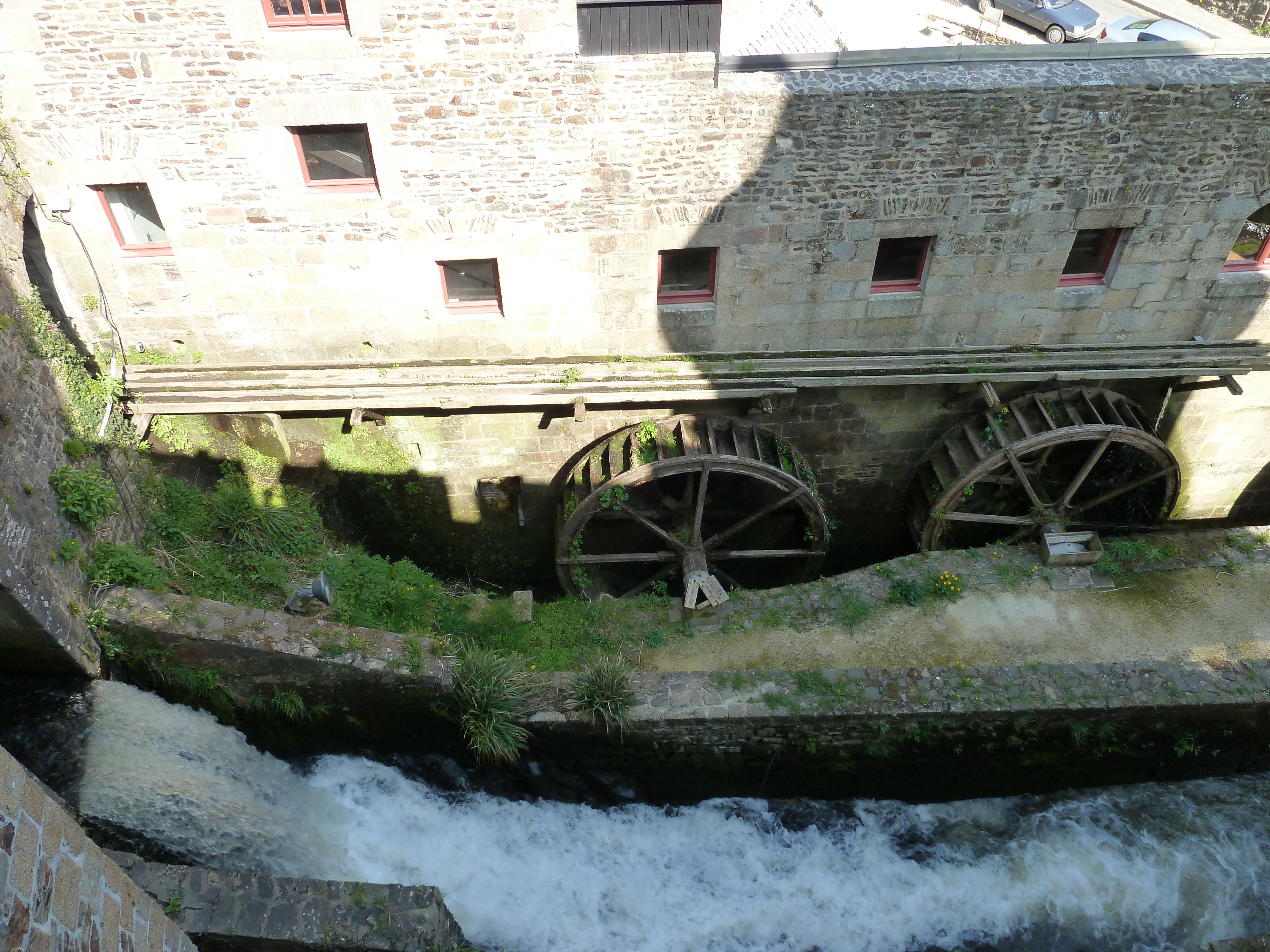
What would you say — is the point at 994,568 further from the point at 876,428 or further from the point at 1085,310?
the point at 1085,310

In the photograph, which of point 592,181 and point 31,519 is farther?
point 592,181

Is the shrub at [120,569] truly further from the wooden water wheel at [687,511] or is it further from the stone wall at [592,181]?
the wooden water wheel at [687,511]

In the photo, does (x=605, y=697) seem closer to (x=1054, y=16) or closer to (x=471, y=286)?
(x=471, y=286)

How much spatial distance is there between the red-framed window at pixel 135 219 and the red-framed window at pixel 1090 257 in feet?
31.7

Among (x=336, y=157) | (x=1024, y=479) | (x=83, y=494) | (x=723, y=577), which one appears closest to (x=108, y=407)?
(x=83, y=494)

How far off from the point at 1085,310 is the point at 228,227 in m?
9.45

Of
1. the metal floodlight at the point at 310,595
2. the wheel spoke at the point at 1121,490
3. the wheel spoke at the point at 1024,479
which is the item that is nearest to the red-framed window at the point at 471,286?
the metal floodlight at the point at 310,595

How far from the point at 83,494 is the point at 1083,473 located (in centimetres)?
1095

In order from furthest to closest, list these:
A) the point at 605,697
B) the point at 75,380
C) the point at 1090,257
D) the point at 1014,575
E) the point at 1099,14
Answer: the point at 1099,14 → the point at 1014,575 → the point at 1090,257 → the point at 75,380 → the point at 605,697

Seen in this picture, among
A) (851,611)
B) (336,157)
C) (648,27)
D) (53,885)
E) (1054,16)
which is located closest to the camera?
(53,885)

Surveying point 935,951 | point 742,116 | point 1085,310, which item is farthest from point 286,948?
point 1085,310

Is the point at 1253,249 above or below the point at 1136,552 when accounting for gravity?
above

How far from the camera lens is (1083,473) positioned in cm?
1041

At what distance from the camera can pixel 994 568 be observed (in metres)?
9.84
